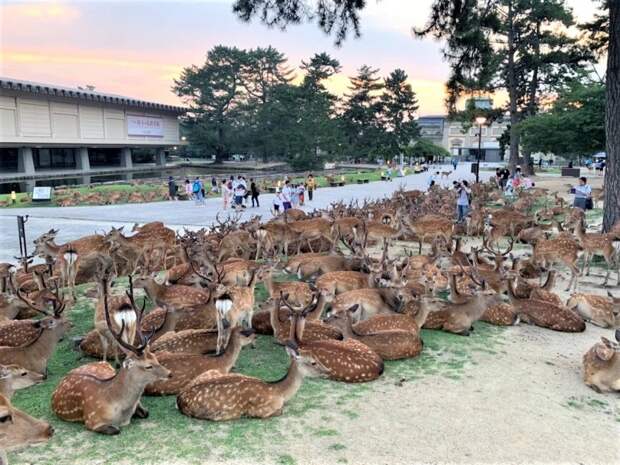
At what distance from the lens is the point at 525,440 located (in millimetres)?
3418

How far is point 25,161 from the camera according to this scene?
34.6 meters

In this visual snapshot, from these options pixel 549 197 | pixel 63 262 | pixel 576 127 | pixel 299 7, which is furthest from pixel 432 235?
pixel 576 127

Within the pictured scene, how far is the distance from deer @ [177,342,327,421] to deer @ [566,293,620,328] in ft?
12.7

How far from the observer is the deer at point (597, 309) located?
5828mm

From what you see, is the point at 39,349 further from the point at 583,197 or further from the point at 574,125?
the point at 574,125

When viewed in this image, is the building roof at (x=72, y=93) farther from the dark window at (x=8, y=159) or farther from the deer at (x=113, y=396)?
the deer at (x=113, y=396)

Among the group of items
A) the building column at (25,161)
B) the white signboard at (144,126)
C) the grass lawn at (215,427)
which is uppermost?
the white signboard at (144,126)

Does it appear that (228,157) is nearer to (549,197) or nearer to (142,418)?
(549,197)

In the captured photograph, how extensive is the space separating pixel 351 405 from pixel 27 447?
2049 mm

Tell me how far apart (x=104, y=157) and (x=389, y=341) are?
43565 millimetres

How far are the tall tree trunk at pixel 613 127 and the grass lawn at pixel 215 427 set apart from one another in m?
6.72

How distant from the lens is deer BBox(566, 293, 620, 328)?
19.1ft

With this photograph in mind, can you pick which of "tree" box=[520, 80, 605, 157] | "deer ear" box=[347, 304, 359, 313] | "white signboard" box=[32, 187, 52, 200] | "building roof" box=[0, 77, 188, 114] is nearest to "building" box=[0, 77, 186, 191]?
"building roof" box=[0, 77, 188, 114]

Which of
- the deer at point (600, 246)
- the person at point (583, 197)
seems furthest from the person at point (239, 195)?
the deer at point (600, 246)
